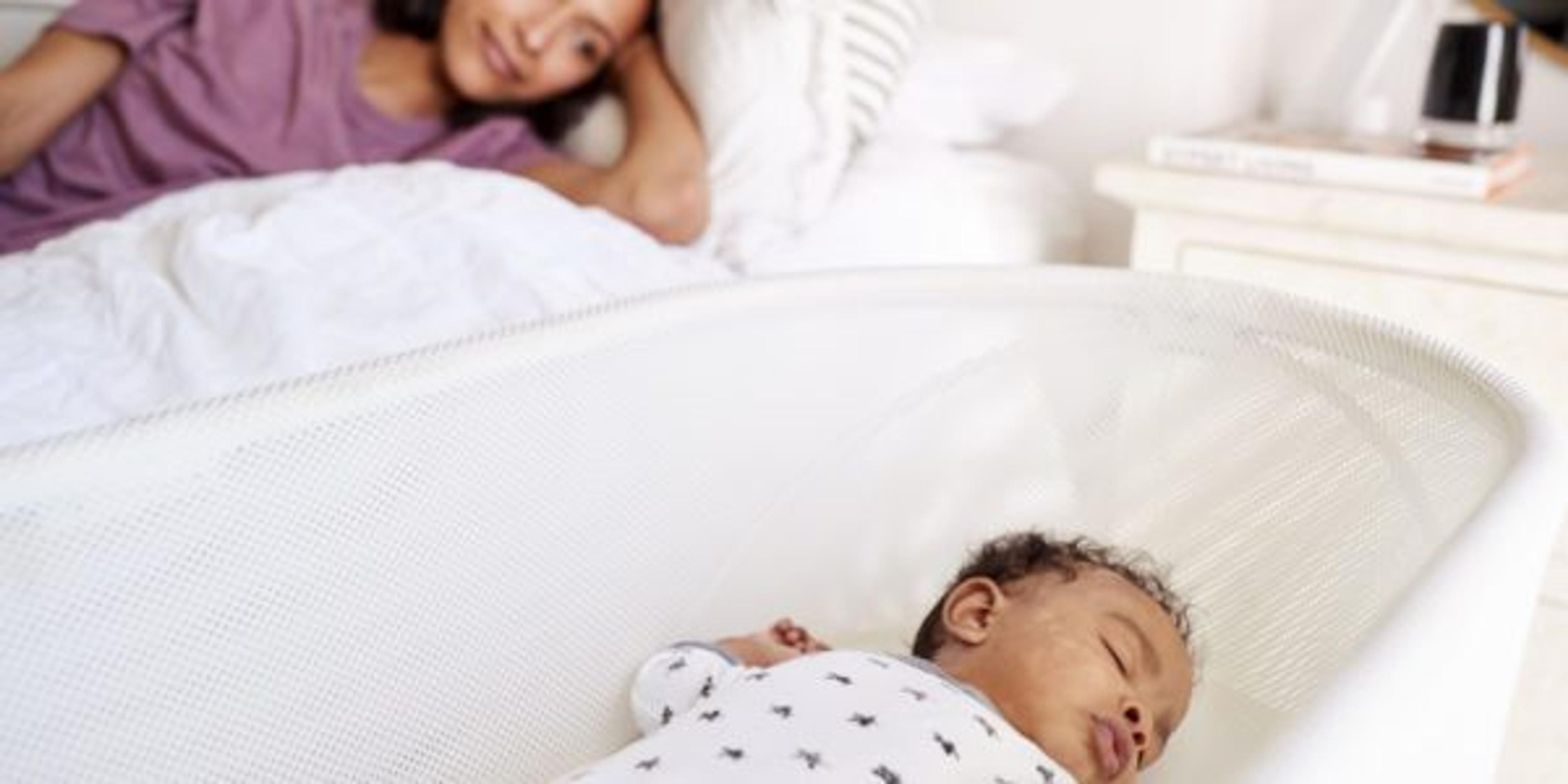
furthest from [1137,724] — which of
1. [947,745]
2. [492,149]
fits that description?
[492,149]

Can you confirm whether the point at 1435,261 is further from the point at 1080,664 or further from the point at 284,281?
the point at 284,281

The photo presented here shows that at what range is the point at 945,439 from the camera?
0.88 m

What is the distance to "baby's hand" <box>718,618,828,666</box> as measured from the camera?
749mm

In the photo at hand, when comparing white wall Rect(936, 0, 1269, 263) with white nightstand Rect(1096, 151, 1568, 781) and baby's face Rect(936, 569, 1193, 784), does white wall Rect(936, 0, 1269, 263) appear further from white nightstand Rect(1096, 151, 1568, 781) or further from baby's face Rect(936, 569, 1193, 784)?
baby's face Rect(936, 569, 1193, 784)

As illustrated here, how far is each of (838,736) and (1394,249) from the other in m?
0.66

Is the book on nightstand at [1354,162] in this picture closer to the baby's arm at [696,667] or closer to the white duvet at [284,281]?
the white duvet at [284,281]

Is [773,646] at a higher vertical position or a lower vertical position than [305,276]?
lower

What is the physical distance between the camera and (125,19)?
1212 mm

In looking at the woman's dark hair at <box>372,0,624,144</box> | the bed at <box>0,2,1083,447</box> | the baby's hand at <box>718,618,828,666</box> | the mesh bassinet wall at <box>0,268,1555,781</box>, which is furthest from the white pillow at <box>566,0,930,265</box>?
the baby's hand at <box>718,618,828,666</box>

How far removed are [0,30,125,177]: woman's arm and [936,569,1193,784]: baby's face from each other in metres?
0.91

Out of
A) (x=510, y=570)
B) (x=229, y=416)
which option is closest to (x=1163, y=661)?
(x=510, y=570)

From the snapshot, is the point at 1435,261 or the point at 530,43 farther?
the point at 530,43

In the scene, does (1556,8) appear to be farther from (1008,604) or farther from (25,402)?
(25,402)

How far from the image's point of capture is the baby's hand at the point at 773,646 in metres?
0.75
